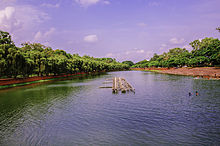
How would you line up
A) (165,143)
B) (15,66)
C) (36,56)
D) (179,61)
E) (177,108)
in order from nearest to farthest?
1. (165,143)
2. (177,108)
3. (15,66)
4. (36,56)
5. (179,61)

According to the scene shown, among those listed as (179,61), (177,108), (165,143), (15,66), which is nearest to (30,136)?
(165,143)

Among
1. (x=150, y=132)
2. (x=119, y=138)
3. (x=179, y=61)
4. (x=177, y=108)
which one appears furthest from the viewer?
(x=179, y=61)

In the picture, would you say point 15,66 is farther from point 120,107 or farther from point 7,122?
point 120,107

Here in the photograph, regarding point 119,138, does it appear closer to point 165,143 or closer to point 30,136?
point 165,143

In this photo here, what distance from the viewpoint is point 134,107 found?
2550 cm

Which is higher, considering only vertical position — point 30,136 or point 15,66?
point 15,66

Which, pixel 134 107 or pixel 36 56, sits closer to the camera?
pixel 134 107

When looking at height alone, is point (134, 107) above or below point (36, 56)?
below

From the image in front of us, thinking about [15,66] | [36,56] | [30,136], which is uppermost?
[36,56]

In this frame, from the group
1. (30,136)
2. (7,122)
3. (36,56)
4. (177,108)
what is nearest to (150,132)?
(177,108)

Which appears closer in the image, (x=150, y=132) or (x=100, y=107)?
(x=150, y=132)

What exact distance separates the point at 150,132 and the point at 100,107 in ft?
37.5

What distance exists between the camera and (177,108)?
79.8 ft

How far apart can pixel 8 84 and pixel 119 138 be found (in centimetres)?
5144
